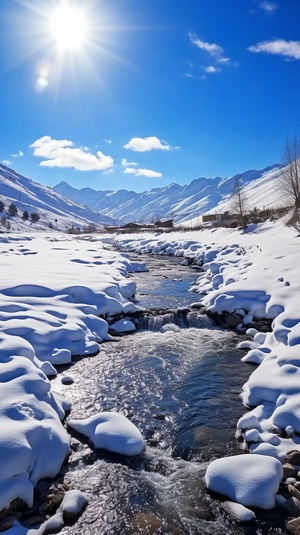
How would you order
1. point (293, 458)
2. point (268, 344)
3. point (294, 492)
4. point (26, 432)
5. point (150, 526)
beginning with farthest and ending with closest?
point (268, 344) < point (293, 458) < point (26, 432) < point (294, 492) < point (150, 526)

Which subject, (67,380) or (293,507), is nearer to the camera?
(293,507)

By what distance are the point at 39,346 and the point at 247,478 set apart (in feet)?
24.2

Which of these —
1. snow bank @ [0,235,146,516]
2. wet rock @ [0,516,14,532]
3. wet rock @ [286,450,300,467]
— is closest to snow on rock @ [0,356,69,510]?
snow bank @ [0,235,146,516]

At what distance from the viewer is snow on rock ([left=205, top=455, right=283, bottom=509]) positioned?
542 centimetres

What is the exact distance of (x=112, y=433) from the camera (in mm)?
6965

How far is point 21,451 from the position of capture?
542cm

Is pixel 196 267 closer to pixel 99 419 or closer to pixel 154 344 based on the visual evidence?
pixel 154 344

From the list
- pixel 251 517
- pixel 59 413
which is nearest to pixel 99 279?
pixel 59 413

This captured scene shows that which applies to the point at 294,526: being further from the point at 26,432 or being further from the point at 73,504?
the point at 26,432

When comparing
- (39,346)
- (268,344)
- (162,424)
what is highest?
(39,346)

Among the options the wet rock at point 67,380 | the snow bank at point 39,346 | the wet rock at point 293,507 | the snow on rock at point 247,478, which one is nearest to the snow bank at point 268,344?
the snow on rock at point 247,478

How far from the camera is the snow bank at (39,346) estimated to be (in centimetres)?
554

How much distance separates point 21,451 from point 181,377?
554cm

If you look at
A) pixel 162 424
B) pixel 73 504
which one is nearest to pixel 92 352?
pixel 162 424
